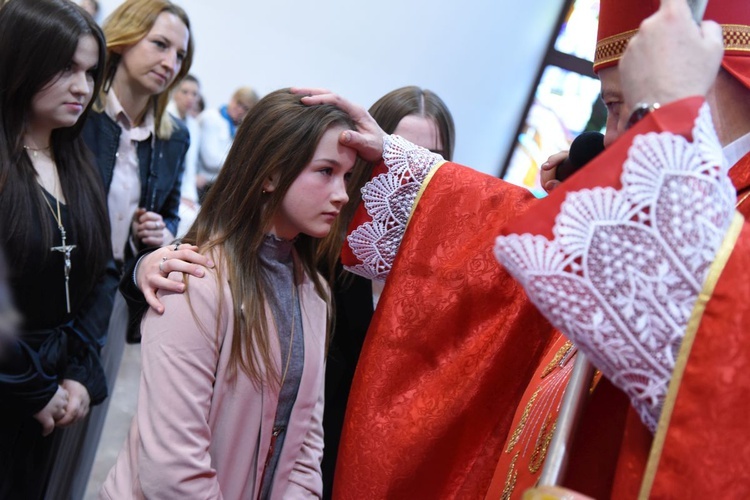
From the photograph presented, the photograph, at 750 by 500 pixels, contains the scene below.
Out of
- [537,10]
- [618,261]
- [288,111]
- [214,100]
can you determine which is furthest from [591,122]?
[618,261]

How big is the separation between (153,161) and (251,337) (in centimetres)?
158

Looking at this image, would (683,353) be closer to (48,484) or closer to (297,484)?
(297,484)

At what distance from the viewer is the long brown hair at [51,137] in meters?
2.14

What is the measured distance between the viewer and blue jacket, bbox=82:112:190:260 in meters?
2.86

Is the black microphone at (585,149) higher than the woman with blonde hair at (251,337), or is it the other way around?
the black microphone at (585,149)

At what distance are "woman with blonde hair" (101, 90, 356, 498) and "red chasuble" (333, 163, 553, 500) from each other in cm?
23

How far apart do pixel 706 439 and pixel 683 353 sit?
0.35ft

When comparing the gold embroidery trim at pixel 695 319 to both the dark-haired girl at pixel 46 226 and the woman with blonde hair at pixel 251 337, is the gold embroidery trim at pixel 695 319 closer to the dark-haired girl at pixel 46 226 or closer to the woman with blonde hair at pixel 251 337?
the woman with blonde hair at pixel 251 337

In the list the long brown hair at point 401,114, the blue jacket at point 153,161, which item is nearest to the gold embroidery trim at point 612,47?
the long brown hair at point 401,114

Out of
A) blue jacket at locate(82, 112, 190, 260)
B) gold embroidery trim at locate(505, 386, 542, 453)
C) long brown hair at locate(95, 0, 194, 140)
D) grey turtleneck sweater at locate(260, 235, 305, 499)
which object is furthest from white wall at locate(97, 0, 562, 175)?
gold embroidery trim at locate(505, 386, 542, 453)

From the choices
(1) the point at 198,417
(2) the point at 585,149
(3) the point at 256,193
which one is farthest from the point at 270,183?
(2) the point at 585,149

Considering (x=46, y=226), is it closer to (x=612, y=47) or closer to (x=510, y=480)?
(x=510, y=480)

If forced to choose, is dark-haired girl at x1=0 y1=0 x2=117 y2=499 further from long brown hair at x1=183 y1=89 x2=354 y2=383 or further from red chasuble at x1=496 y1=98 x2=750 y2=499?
red chasuble at x1=496 y1=98 x2=750 y2=499

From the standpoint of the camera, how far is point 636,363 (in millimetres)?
952
